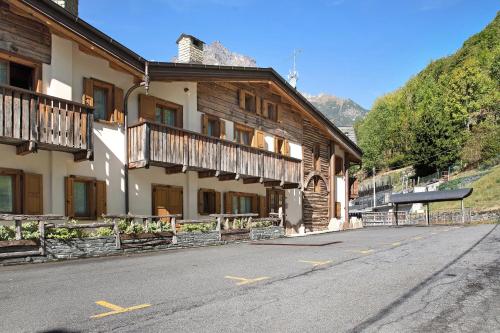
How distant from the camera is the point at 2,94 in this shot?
11.6 m

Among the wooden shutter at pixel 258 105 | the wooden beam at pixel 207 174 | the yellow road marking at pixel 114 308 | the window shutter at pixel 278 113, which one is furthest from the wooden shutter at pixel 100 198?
the window shutter at pixel 278 113

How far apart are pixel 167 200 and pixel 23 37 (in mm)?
7718

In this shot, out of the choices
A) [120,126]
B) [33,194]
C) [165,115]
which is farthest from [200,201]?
[33,194]

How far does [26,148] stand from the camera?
1234 centimetres

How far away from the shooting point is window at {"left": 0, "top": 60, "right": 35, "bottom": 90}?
13.0 metres

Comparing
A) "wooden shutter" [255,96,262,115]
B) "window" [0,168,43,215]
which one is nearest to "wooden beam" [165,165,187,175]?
"window" [0,168,43,215]

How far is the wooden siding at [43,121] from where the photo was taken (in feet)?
38.4

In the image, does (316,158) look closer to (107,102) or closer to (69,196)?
(107,102)

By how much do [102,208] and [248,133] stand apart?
33.5 feet

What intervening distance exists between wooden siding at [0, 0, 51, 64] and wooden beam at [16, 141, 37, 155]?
272 cm

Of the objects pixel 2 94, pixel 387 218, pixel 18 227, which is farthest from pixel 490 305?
pixel 387 218

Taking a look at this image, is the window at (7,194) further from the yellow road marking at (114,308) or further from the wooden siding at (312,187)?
the wooden siding at (312,187)

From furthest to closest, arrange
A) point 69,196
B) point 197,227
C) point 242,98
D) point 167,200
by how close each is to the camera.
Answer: point 242,98 → point 167,200 → point 197,227 → point 69,196

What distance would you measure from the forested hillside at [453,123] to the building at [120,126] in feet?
144
